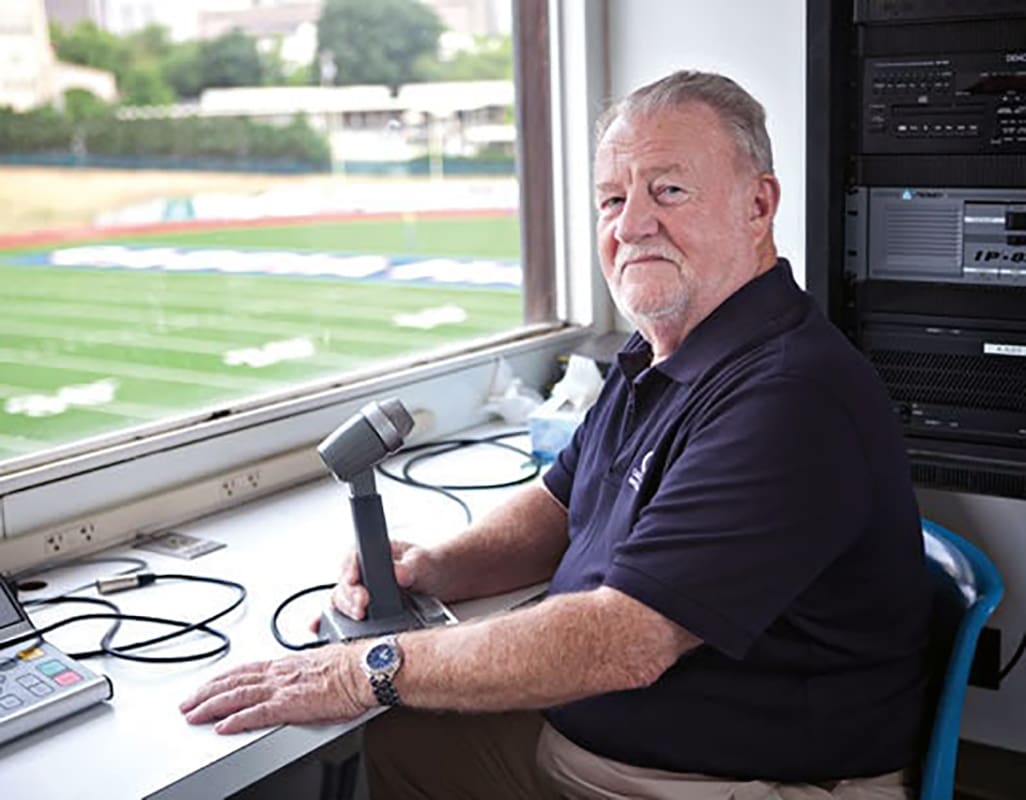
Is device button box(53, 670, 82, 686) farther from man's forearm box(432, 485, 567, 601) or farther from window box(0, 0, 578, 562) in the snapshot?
window box(0, 0, 578, 562)

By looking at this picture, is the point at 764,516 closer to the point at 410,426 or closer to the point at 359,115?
the point at 410,426

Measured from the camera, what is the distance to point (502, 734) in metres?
1.67

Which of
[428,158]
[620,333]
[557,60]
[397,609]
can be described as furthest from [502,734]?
[428,158]

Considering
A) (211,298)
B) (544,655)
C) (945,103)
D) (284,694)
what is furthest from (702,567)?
(211,298)

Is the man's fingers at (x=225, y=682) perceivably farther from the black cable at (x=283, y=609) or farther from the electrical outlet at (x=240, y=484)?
the electrical outlet at (x=240, y=484)

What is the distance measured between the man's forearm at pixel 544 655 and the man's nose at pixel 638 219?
451 millimetres

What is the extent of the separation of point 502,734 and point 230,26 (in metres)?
16.3

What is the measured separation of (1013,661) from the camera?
217cm

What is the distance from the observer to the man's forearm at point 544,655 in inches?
47.3

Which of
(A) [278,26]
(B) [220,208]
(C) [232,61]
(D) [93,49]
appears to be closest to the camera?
(D) [93,49]

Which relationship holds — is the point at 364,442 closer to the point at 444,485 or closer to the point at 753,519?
the point at 753,519

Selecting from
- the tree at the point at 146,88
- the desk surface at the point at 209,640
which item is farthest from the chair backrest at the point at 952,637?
the tree at the point at 146,88

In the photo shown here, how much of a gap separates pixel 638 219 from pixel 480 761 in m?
0.80

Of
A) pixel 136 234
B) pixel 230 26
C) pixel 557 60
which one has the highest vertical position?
pixel 230 26
